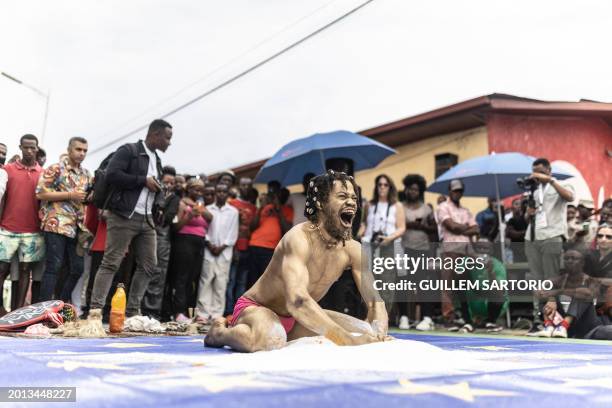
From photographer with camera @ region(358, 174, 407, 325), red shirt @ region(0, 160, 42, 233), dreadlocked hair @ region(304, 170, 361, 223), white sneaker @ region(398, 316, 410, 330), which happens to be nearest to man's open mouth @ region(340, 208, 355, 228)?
dreadlocked hair @ region(304, 170, 361, 223)

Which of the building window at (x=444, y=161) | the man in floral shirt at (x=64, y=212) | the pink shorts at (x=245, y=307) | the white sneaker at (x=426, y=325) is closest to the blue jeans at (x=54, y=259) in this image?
the man in floral shirt at (x=64, y=212)

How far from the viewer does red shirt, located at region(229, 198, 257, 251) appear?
27.7 ft

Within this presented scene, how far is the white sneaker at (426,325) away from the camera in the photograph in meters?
7.79

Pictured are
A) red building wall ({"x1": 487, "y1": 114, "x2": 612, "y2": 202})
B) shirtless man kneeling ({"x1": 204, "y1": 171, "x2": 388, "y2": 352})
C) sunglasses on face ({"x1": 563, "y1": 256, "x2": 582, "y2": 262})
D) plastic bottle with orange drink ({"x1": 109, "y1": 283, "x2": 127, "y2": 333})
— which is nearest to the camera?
shirtless man kneeling ({"x1": 204, "y1": 171, "x2": 388, "y2": 352})

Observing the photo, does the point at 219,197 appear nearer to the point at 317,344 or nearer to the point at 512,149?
the point at 317,344

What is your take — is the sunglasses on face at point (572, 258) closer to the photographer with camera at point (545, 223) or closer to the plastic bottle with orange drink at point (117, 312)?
the photographer with camera at point (545, 223)

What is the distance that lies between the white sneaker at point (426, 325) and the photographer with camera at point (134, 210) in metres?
3.40

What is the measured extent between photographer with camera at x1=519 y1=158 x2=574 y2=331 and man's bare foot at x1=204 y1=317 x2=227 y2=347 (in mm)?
4455

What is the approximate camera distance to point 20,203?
6730 mm

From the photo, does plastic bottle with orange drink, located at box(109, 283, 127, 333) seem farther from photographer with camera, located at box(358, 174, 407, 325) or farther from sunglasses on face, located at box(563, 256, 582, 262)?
sunglasses on face, located at box(563, 256, 582, 262)

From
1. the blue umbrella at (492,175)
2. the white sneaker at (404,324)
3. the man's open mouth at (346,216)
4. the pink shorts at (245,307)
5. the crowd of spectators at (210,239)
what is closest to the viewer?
the man's open mouth at (346,216)

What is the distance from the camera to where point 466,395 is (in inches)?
86.4

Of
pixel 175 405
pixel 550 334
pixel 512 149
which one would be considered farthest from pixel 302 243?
pixel 512 149

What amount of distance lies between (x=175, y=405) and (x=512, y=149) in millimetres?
15420
